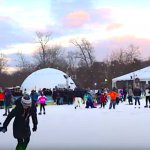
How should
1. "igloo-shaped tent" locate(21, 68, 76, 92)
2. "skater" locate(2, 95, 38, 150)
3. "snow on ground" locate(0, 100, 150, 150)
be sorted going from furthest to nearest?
1. "igloo-shaped tent" locate(21, 68, 76, 92)
2. "snow on ground" locate(0, 100, 150, 150)
3. "skater" locate(2, 95, 38, 150)

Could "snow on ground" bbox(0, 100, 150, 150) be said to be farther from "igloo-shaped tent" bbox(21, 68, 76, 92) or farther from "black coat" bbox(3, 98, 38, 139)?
"igloo-shaped tent" bbox(21, 68, 76, 92)

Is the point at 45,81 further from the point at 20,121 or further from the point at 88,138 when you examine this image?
the point at 20,121

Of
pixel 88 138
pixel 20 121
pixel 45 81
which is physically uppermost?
pixel 45 81

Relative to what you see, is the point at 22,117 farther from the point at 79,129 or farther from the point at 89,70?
the point at 89,70

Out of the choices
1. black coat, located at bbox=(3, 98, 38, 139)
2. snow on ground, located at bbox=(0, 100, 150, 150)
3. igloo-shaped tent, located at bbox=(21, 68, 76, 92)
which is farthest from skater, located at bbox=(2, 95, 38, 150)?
igloo-shaped tent, located at bbox=(21, 68, 76, 92)

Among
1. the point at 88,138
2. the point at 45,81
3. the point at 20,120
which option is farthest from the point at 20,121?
the point at 45,81

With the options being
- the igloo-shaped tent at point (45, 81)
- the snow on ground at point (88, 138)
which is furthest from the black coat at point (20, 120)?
the igloo-shaped tent at point (45, 81)

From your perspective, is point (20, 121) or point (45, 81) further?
point (45, 81)

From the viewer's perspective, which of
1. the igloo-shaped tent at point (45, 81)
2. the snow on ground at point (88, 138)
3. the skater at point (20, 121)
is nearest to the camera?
the skater at point (20, 121)

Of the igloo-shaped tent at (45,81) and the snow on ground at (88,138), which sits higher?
the igloo-shaped tent at (45,81)

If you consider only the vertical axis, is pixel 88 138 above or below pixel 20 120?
below

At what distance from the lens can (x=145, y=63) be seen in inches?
2591

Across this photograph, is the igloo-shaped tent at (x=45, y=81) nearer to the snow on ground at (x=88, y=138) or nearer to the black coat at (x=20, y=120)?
the snow on ground at (x=88, y=138)

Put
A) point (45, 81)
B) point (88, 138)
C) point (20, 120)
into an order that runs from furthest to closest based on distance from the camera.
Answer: point (45, 81) < point (88, 138) < point (20, 120)
